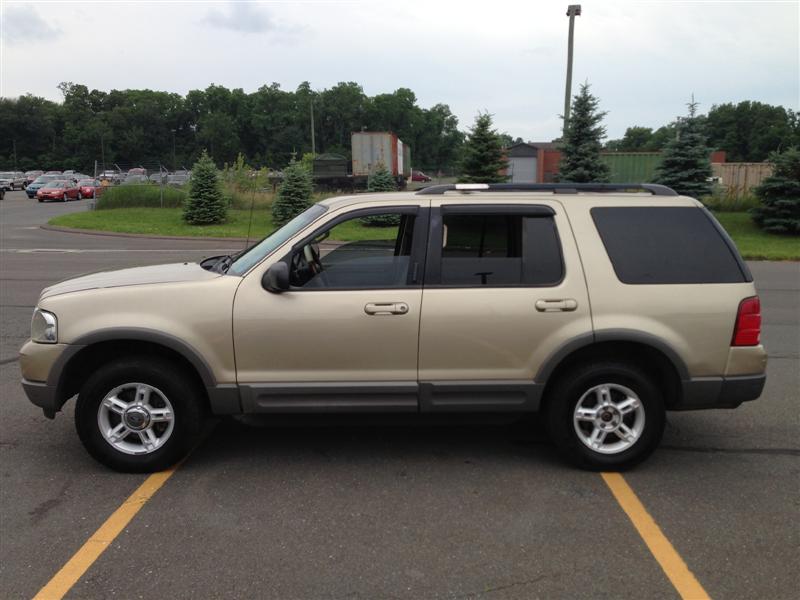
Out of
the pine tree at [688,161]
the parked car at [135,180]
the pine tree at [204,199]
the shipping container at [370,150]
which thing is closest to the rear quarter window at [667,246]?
the pine tree at [688,161]

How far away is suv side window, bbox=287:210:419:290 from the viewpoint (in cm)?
413

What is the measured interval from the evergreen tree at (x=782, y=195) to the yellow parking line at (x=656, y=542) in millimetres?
18999

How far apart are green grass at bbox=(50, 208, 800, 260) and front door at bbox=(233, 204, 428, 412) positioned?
Answer: 52.8 feet

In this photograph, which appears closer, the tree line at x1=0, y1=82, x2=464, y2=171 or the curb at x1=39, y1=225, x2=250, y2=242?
the curb at x1=39, y1=225, x2=250, y2=242

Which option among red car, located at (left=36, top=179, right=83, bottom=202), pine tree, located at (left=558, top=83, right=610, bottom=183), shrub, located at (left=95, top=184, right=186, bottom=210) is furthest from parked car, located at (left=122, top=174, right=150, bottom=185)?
pine tree, located at (left=558, top=83, right=610, bottom=183)

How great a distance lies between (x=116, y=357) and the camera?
4.17 m

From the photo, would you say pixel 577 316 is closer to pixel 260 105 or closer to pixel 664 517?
pixel 664 517

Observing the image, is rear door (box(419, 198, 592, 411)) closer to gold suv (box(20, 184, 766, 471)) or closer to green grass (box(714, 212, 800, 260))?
gold suv (box(20, 184, 766, 471))

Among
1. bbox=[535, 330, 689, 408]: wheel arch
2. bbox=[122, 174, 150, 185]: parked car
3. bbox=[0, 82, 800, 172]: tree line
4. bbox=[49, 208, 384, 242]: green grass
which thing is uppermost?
bbox=[0, 82, 800, 172]: tree line

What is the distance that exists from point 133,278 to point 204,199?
69.8 ft

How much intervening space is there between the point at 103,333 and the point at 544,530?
2766mm

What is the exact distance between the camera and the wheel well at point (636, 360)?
4.16m

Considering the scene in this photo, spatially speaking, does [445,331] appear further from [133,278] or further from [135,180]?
[135,180]

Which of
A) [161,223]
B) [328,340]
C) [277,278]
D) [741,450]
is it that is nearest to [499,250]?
[328,340]
